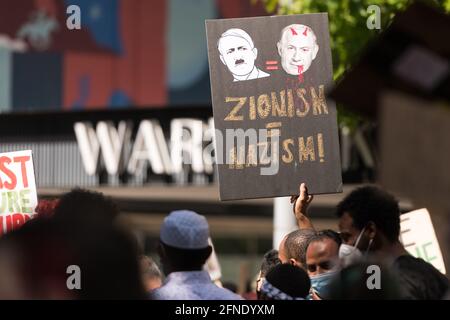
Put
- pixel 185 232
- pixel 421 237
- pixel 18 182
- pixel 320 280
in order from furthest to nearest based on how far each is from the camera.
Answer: pixel 421 237 < pixel 18 182 < pixel 320 280 < pixel 185 232

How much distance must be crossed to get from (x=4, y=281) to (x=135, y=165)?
59.8 feet

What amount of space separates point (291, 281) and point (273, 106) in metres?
1.08

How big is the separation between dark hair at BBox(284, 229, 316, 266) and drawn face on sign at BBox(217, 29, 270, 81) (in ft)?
2.30

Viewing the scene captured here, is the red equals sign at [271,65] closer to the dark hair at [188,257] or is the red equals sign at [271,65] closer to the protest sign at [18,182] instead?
the protest sign at [18,182]

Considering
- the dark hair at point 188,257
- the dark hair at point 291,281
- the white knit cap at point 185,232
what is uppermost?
the white knit cap at point 185,232

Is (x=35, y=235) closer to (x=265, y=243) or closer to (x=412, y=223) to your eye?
(x=412, y=223)

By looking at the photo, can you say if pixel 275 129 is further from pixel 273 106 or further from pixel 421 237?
pixel 421 237

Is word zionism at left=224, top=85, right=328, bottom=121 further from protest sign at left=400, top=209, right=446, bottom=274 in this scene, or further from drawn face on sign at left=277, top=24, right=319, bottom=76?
protest sign at left=400, top=209, right=446, bottom=274

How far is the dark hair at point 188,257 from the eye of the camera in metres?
4.61

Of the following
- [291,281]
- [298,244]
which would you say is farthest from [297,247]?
[291,281]

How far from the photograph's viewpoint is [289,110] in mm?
5793

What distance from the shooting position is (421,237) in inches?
253

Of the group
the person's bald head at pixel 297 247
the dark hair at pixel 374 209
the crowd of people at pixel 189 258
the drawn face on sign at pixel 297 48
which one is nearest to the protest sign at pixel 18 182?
the crowd of people at pixel 189 258

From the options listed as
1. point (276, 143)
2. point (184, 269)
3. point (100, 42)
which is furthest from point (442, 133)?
point (100, 42)
